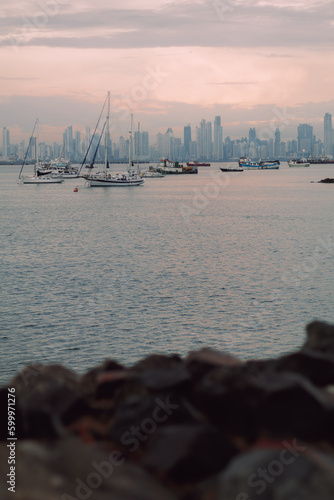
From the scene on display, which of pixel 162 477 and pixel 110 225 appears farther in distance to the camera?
pixel 110 225

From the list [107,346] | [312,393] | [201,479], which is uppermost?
[312,393]

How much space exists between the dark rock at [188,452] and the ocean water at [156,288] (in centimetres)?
1588

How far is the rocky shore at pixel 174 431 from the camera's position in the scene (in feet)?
14.6

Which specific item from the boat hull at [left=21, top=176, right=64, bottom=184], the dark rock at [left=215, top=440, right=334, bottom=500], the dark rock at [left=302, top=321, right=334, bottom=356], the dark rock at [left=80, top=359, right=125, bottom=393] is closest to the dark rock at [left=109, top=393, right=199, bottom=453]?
the dark rock at [left=80, top=359, right=125, bottom=393]

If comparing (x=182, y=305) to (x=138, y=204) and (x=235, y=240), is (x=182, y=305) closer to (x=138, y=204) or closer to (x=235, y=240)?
(x=235, y=240)

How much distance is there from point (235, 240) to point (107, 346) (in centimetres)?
3399

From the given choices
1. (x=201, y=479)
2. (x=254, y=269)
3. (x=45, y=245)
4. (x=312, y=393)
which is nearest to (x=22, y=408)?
(x=201, y=479)

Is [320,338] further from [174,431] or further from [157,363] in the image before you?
[174,431]

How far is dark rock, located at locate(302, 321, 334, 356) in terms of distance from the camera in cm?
725

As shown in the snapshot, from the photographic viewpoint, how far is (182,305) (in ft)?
96.6

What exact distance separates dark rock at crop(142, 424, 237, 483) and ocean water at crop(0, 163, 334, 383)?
625 inches

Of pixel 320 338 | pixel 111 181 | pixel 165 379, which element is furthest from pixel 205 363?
pixel 111 181

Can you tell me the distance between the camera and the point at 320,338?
7531 millimetres

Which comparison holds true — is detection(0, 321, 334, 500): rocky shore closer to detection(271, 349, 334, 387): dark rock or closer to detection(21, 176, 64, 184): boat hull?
detection(271, 349, 334, 387): dark rock
